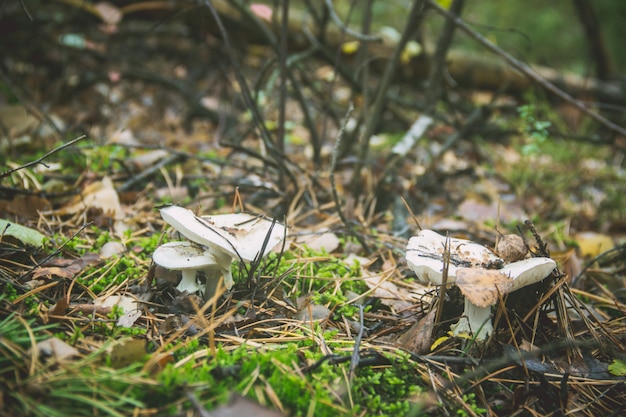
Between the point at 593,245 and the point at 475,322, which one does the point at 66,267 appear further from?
the point at 593,245

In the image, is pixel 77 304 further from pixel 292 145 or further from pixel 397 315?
pixel 292 145

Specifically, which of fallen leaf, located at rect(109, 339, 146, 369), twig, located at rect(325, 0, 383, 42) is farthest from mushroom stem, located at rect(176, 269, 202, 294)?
twig, located at rect(325, 0, 383, 42)

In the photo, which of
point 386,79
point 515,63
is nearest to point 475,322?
point 515,63

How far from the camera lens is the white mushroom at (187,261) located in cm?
154

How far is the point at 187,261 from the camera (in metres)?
1.55

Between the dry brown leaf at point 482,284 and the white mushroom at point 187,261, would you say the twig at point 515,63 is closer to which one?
the dry brown leaf at point 482,284

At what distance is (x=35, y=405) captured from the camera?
3.66 ft

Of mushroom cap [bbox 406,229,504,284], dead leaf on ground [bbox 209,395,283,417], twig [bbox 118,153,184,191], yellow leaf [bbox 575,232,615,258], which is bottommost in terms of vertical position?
yellow leaf [bbox 575,232,615,258]

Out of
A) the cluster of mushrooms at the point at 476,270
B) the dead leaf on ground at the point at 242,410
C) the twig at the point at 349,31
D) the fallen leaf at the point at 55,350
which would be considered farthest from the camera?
the twig at the point at 349,31

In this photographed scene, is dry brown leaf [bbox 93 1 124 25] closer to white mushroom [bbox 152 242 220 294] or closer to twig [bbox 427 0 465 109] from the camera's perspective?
twig [bbox 427 0 465 109]

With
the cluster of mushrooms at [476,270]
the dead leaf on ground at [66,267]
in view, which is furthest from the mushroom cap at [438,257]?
the dead leaf on ground at [66,267]

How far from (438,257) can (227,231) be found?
77 centimetres

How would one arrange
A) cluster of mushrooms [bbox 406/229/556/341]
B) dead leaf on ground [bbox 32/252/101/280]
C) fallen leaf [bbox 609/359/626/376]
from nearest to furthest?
cluster of mushrooms [bbox 406/229/556/341] < fallen leaf [bbox 609/359/626/376] < dead leaf on ground [bbox 32/252/101/280]

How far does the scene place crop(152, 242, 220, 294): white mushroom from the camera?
1539 millimetres
